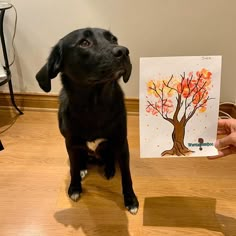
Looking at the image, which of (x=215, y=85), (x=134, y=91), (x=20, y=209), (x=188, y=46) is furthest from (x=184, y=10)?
(x=20, y=209)

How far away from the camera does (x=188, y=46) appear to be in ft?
5.98

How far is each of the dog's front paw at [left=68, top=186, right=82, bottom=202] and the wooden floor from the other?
0.08 feet

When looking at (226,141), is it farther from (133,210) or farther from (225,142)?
(133,210)

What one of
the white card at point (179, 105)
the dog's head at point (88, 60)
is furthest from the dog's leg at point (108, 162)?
the dog's head at point (88, 60)

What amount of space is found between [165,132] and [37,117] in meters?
1.04

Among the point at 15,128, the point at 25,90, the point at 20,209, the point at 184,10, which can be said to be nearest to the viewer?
the point at 20,209

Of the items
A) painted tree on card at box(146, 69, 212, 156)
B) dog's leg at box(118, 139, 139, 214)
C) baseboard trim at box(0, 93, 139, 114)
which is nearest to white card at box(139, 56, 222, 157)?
painted tree on card at box(146, 69, 212, 156)

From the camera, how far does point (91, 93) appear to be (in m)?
1.21

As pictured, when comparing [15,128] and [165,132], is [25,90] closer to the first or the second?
[15,128]

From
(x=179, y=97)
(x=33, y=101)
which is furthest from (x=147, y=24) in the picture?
(x=33, y=101)

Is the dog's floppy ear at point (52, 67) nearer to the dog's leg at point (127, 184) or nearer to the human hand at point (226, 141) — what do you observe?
the dog's leg at point (127, 184)

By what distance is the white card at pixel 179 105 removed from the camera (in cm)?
117

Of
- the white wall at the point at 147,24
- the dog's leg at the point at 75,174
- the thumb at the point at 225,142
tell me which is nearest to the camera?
the thumb at the point at 225,142

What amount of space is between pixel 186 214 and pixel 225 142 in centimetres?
36
